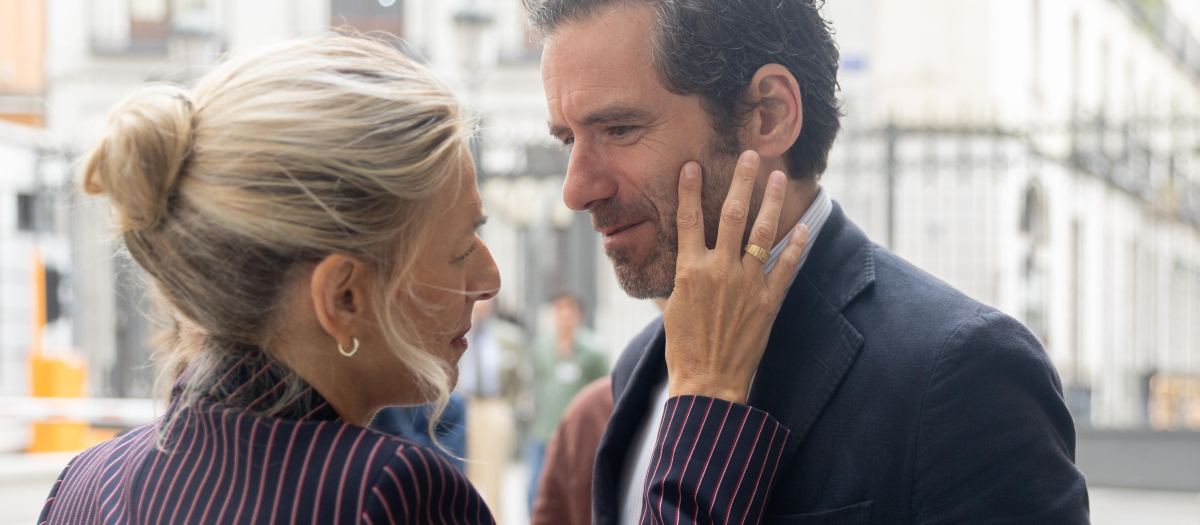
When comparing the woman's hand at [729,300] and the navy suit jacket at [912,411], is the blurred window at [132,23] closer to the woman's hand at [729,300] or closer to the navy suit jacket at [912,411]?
the woman's hand at [729,300]

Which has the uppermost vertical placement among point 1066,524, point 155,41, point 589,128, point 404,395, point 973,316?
point 155,41

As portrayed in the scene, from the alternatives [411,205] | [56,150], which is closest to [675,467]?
[411,205]

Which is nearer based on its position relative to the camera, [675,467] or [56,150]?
[675,467]

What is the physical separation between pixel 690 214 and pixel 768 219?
0.13 metres

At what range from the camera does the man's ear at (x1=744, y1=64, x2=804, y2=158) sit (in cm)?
174

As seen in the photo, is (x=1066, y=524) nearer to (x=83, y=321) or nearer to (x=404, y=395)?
(x=404, y=395)

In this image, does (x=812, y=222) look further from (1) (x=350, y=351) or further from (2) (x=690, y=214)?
(1) (x=350, y=351)

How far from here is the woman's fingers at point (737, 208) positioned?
1.58 metres

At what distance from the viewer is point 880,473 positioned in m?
1.45

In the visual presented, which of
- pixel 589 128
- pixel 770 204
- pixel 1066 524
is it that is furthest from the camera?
pixel 589 128

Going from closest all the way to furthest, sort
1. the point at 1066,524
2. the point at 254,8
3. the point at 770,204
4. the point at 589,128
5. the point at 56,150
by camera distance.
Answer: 1. the point at 1066,524
2. the point at 770,204
3. the point at 589,128
4. the point at 56,150
5. the point at 254,8

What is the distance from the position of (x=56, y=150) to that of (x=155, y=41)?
611 centimetres

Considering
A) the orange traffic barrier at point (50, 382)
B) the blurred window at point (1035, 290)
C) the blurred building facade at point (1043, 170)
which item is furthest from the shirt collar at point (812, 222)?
the blurred window at point (1035, 290)

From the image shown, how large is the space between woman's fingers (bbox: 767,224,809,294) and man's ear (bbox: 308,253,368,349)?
0.62m
